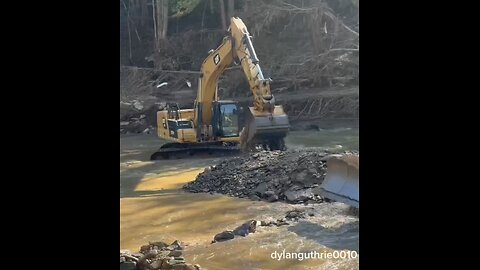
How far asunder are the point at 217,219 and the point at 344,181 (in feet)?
1.99

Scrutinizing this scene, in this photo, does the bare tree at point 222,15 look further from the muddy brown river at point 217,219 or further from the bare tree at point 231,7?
the muddy brown river at point 217,219

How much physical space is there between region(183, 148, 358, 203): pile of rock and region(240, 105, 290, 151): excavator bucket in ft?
0.16

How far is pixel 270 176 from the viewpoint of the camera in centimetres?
299

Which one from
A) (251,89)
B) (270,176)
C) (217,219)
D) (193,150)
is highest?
(251,89)

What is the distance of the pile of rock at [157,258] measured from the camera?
9.31ft

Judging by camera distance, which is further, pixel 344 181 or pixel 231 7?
pixel 231 7

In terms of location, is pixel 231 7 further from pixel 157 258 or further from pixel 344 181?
pixel 157 258

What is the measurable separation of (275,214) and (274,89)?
58cm

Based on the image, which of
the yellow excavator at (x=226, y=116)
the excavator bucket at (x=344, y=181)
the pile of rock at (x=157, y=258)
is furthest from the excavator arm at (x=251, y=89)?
the pile of rock at (x=157, y=258)

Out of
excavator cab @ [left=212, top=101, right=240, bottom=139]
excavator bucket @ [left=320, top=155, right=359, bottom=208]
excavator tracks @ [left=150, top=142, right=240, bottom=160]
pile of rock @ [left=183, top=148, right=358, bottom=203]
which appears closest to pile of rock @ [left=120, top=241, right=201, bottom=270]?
pile of rock @ [left=183, top=148, right=358, bottom=203]

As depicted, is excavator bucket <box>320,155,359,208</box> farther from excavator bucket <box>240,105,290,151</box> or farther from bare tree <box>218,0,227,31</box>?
bare tree <box>218,0,227,31</box>

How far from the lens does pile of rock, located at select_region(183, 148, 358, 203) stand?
2.95m

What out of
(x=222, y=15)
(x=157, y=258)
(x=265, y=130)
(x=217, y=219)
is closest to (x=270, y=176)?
(x=265, y=130)
